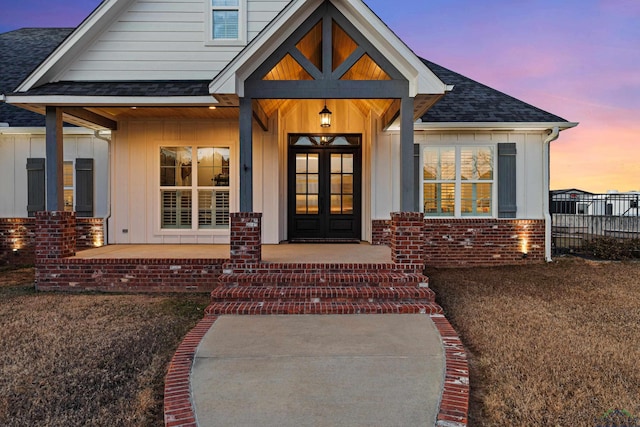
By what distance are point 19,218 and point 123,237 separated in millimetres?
2594

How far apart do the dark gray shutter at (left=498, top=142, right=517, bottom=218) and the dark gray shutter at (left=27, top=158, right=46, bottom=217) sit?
33.9 feet

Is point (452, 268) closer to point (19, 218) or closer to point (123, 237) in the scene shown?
point (123, 237)

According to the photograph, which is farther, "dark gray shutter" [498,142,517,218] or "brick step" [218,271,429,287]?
"dark gray shutter" [498,142,517,218]

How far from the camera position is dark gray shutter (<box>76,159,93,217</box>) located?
8.27 meters

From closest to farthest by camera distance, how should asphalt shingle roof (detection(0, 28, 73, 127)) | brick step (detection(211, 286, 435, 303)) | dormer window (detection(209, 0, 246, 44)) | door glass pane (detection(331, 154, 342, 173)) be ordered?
brick step (detection(211, 286, 435, 303)) → dormer window (detection(209, 0, 246, 44)) → asphalt shingle roof (detection(0, 28, 73, 127)) → door glass pane (detection(331, 154, 342, 173))

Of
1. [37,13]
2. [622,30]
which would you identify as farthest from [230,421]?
[37,13]

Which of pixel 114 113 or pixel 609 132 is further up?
pixel 609 132

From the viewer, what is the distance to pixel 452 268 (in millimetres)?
8258

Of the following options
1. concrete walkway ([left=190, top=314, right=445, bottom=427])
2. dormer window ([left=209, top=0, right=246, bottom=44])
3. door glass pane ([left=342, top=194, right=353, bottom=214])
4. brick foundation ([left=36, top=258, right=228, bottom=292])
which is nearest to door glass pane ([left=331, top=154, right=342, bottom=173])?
door glass pane ([left=342, top=194, right=353, bottom=214])

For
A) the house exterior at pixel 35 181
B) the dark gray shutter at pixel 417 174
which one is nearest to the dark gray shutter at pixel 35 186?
the house exterior at pixel 35 181

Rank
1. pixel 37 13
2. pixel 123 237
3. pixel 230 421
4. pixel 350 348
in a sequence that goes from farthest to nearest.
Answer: pixel 37 13 → pixel 123 237 → pixel 350 348 → pixel 230 421

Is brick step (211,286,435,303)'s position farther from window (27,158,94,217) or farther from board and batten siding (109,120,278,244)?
window (27,158,94,217)

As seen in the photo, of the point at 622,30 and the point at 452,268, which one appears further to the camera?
the point at 622,30

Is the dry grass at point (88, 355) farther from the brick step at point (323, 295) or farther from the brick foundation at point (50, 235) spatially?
the brick foundation at point (50, 235)
